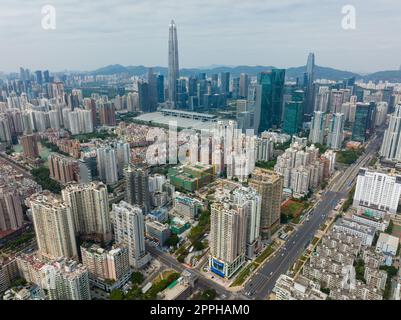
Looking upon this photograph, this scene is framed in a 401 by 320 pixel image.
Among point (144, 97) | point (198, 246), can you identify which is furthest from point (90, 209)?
point (144, 97)

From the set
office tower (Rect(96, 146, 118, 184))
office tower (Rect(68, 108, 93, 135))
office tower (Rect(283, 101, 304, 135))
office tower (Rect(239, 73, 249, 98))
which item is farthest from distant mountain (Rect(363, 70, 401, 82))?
office tower (Rect(239, 73, 249, 98))

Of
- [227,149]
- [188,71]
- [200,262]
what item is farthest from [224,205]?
[188,71]

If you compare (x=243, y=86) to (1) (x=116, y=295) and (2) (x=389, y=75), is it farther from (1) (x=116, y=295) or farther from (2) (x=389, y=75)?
(1) (x=116, y=295)

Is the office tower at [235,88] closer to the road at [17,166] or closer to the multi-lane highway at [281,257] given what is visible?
the multi-lane highway at [281,257]

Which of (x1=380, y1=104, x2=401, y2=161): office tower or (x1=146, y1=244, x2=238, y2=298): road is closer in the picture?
(x1=146, y1=244, x2=238, y2=298): road

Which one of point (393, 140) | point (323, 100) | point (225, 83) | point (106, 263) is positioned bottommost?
point (106, 263)

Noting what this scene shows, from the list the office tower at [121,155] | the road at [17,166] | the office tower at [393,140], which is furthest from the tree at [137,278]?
the office tower at [393,140]

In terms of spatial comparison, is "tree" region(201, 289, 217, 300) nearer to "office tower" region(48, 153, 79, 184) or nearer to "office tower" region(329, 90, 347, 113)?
"office tower" region(48, 153, 79, 184)
